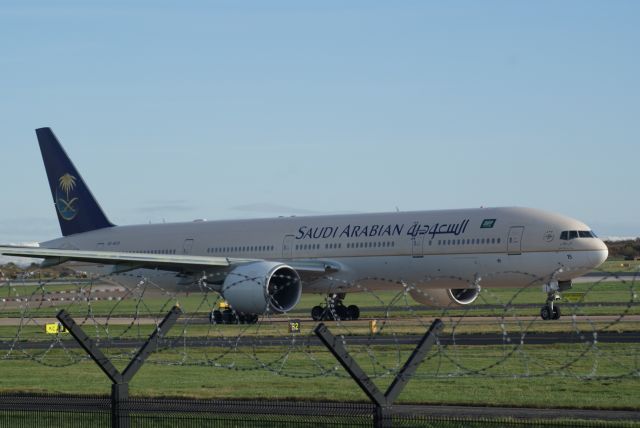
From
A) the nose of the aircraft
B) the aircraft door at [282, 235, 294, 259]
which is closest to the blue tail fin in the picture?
Answer: the aircraft door at [282, 235, 294, 259]

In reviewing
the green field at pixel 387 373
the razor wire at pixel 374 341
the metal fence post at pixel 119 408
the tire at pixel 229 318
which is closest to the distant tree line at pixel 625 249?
the razor wire at pixel 374 341

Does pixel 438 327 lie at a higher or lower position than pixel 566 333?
higher

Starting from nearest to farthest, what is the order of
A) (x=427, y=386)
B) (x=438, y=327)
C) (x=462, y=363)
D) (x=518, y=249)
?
(x=438, y=327)
(x=427, y=386)
(x=462, y=363)
(x=518, y=249)

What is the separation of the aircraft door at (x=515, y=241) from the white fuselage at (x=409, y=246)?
1.3 inches

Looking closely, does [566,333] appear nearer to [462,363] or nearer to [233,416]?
[462,363]

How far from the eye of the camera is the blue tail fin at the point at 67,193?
5584 centimetres

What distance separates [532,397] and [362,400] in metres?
2.61

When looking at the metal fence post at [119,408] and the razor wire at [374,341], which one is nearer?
the metal fence post at [119,408]

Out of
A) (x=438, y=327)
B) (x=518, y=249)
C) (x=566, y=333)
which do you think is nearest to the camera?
(x=438, y=327)

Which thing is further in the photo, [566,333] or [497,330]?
[497,330]

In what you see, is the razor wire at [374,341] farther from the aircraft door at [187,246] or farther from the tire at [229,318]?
the aircraft door at [187,246]

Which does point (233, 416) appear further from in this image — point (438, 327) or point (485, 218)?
point (485, 218)

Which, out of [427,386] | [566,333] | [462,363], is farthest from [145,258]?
[427,386]

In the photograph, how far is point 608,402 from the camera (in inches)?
722
